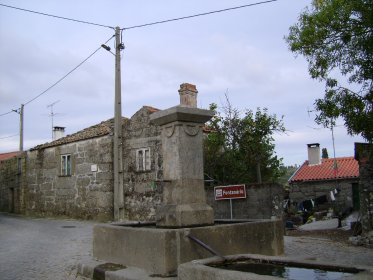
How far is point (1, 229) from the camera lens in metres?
15.7

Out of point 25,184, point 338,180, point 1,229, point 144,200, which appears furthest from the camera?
point 25,184

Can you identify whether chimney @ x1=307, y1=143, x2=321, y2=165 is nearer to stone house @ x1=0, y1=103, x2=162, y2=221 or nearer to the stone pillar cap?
stone house @ x1=0, y1=103, x2=162, y2=221

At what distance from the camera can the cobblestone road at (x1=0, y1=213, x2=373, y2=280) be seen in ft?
24.1

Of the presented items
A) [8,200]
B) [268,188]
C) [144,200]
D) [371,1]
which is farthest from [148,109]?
[8,200]

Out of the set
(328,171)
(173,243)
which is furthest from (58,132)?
(173,243)

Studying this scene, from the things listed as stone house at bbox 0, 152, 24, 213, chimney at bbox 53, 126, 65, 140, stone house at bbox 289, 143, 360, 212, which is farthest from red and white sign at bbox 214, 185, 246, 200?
stone house at bbox 0, 152, 24, 213

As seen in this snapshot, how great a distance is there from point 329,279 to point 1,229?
574 inches

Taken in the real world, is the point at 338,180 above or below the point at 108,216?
above

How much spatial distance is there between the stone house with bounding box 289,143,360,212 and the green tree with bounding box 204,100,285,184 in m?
5.56

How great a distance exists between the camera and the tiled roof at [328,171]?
70.2 feet

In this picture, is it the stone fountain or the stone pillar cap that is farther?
the stone pillar cap

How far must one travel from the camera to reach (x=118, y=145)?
13680 mm

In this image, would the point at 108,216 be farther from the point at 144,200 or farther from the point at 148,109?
the point at 148,109

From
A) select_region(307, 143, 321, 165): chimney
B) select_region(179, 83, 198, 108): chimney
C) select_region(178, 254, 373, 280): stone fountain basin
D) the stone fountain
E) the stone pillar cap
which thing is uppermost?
select_region(179, 83, 198, 108): chimney
